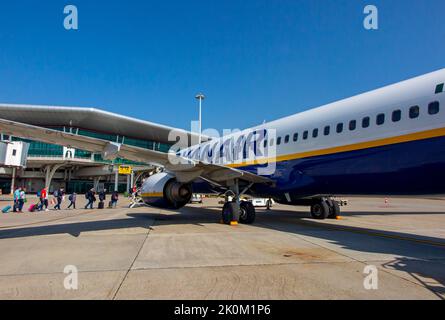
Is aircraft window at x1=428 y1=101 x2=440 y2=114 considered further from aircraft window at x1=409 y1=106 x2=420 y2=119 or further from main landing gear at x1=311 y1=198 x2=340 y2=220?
main landing gear at x1=311 y1=198 x2=340 y2=220

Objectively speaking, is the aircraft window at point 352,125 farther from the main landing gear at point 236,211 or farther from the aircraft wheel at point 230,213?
the aircraft wheel at point 230,213

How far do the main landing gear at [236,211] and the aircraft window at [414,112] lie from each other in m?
5.88

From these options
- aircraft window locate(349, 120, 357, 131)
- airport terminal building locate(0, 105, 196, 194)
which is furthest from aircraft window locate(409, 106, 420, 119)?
airport terminal building locate(0, 105, 196, 194)

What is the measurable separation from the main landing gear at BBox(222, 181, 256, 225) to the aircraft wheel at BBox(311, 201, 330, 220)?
3.76m

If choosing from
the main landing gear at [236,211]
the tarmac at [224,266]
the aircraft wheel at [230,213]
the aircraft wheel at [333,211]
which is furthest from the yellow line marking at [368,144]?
the aircraft wheel at [333,211]

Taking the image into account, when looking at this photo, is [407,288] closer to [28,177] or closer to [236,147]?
[236,147]

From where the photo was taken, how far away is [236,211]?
35.8ft

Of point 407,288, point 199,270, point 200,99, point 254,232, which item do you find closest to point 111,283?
point 199,270

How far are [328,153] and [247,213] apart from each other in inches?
151

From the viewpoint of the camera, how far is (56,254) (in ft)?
19.9

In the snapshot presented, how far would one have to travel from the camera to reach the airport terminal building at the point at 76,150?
59844mm

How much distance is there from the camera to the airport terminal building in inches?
2356

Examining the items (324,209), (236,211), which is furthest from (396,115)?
(324,209)

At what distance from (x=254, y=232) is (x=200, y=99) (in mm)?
34666
